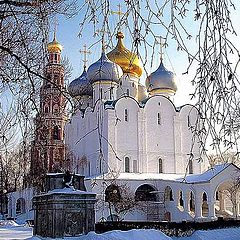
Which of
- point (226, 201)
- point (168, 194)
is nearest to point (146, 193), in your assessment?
point (168, 194)

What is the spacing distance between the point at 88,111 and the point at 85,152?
9.66 ft

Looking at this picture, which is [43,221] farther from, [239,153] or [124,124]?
[124,124]

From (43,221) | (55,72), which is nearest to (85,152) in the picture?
(43,221)

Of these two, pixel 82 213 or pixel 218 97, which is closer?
pixel 218 97

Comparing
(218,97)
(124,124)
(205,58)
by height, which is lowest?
(218,97)

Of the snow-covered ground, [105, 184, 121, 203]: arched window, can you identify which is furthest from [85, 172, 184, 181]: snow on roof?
the snow-covered ground

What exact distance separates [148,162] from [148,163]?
0.06 metres

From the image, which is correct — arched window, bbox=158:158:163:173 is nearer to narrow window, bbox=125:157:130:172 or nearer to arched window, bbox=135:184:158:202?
arched window, bbox=135:184:158:202

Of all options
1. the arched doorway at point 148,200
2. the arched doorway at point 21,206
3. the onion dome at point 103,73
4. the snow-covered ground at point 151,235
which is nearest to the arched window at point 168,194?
the arched doorway at point 148,200

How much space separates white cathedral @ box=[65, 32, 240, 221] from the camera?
83.3ft

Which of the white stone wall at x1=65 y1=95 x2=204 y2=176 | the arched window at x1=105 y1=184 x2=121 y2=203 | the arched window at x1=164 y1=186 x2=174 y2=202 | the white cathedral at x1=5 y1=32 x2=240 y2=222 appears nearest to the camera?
the arched window at x1=105 y1=184 x2=121 y2=203

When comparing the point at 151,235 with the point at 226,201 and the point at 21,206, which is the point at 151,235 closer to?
the point at 226,201

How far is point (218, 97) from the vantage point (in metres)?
2.08

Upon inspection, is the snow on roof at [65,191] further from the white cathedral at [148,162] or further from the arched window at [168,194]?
the arched window at [168,194]
